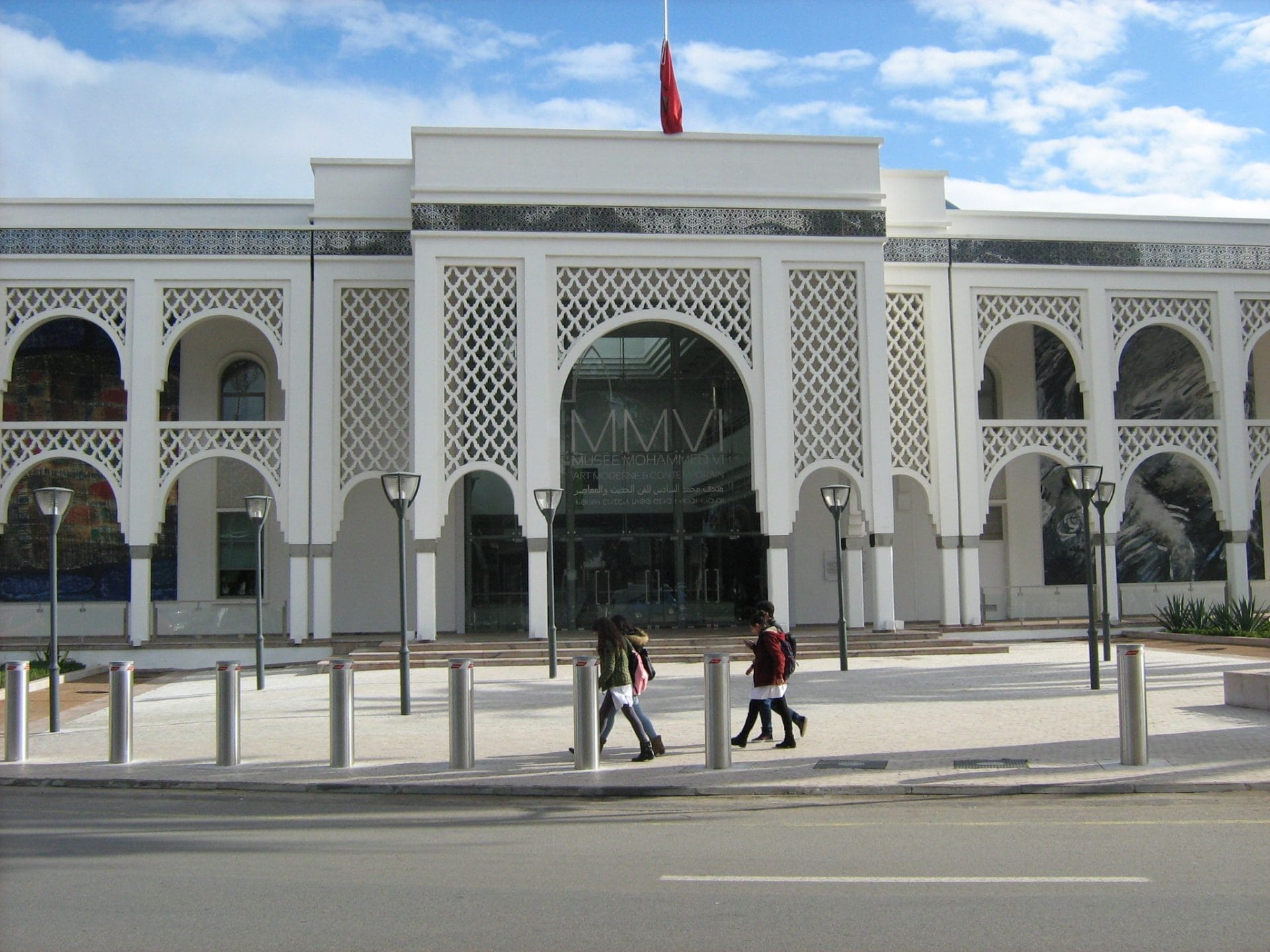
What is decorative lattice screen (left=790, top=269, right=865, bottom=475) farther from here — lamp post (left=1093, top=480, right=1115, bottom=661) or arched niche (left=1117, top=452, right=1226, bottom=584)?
arched niche (left=1117, top=452, right=1226, bottom=584)

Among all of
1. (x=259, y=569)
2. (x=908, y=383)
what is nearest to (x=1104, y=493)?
(x=908, y=383)

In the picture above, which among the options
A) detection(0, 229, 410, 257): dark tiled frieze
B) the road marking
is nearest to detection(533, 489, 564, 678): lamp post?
detection(0, 229, 410, 257): dark tiled frieze

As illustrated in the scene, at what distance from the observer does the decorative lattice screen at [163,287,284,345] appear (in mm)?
20672

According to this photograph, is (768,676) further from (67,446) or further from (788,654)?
(67,446)

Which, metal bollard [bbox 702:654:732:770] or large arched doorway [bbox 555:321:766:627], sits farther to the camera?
large arched doorway [bbox 555:321:766:627]

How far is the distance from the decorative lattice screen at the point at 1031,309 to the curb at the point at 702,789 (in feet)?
48.1

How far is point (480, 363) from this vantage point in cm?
2019

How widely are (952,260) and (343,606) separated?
1311cm

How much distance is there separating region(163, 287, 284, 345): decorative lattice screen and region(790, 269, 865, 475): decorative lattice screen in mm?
8986

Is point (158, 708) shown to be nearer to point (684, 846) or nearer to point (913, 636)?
point (684, 846)

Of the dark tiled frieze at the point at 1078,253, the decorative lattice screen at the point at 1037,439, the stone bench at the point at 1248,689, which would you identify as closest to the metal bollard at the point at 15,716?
the stone bench at the point at 1248,689

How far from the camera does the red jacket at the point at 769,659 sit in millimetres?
A: 10023

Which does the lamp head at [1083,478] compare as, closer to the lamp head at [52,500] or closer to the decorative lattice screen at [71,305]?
the lamp head at [52,500]

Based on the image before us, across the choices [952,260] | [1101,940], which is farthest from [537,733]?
[952,260]
